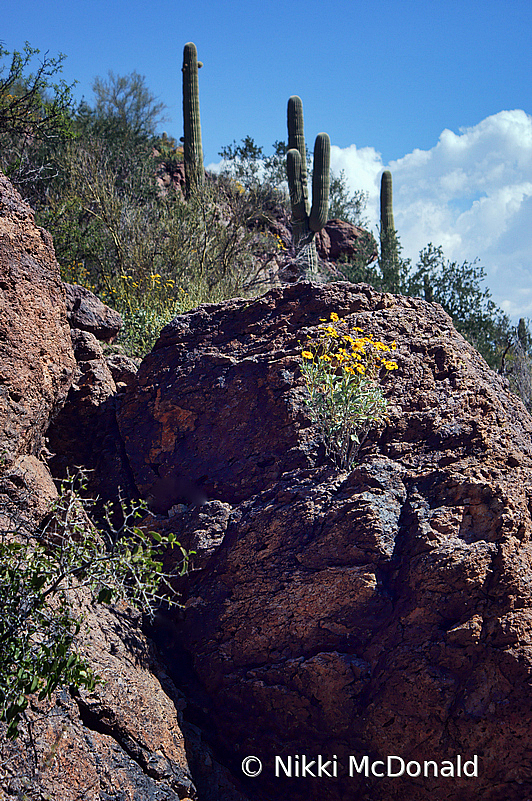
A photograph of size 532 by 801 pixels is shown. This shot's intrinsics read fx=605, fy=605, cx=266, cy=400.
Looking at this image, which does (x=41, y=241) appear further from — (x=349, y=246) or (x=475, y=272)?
(x=349, y=246)

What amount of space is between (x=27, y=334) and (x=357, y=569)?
206 centimetres

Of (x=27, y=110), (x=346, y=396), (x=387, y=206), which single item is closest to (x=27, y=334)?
(x=346, y=396)

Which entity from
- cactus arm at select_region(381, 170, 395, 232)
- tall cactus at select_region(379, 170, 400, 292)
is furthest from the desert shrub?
cactus arm at select_region(381, 170, 395, 232)

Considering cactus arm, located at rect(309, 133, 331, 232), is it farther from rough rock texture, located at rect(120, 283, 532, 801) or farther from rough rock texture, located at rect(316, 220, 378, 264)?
rough rock texture, located at rect(120, 283, 532, 801)

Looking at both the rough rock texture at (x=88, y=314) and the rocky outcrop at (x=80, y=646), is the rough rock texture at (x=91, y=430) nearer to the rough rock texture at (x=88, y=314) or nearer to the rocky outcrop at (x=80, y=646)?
the rocky outcrop at (x=80, y=646)

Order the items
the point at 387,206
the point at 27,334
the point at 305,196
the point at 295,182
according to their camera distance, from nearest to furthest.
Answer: the point at 27,334 → the point at 295,182 → the point at 305,196 → the point at 387,206

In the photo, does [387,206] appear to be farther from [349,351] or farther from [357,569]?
[357,569]

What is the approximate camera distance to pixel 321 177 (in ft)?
45.6

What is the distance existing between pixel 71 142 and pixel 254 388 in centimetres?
1101

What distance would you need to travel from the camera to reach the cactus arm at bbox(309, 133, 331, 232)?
45.4 ft

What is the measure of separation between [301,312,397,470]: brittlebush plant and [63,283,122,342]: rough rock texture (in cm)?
170

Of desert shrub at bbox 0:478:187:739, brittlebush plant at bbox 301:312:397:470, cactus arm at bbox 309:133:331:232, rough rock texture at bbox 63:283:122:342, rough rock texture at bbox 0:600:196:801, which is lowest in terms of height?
rough rock texture at bbox 0:600:196:801

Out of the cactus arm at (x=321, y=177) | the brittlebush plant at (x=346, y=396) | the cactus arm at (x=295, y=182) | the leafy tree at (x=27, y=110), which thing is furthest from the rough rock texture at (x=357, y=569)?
the cactus arm at (x=295, y=182)

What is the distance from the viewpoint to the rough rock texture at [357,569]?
2.58 m
